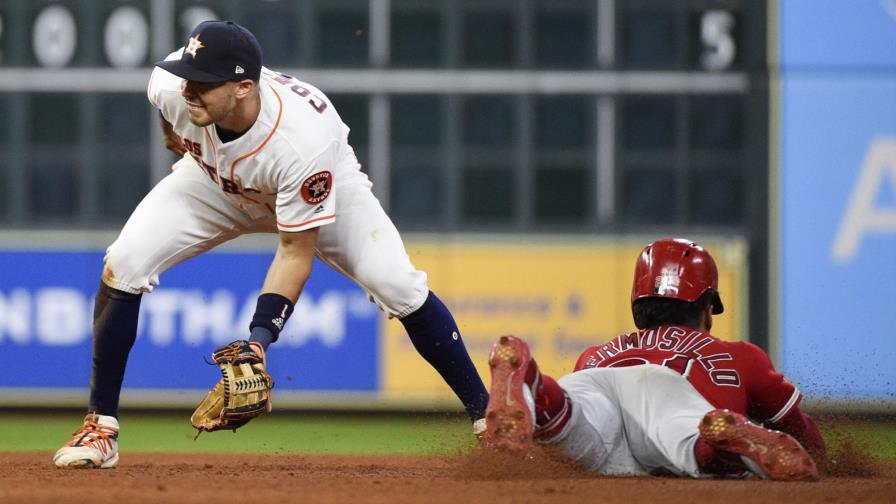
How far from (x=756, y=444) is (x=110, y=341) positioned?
2071mm

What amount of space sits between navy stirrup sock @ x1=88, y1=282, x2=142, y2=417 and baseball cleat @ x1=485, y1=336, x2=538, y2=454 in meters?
1.41

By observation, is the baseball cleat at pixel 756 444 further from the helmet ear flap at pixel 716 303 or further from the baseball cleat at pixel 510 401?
the helmet ear flap at pixel 716 303

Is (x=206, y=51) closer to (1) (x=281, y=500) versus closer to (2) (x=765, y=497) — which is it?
(1) (x=281, y=500)

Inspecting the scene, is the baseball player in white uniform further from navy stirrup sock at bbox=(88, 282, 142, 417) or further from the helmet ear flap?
the helmet ear flap

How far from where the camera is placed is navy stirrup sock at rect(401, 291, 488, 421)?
4797 mm

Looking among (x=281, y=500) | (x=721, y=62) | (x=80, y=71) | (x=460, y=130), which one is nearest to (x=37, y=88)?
(x=80, y=71)

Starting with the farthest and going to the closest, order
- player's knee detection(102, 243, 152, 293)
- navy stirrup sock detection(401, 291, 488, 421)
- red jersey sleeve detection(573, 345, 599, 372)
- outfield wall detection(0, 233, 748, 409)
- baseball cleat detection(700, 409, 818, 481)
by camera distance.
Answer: outfield wall detection(0, 233, 748, 409) < navy stirrup sock detection(401, 291, 488, 421) < player's knee detection(102, 243, 152, 293) < red jersey sleeve detection(573, 345, 599, 372) < baseball cleat detection(700, 409, 818, 481)

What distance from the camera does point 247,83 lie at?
14.5 feet

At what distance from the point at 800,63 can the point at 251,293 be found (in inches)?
154

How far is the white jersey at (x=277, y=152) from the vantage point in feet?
14.5

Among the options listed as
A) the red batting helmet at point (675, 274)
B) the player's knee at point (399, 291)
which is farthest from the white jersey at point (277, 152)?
the red batting helmet at point (675, 274)

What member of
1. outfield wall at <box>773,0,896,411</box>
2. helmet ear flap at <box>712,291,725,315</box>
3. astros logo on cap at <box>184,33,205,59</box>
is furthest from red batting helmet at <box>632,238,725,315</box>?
outfield wall at <box>773,0,896,411</box>

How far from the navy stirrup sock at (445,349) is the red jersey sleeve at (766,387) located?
102cm

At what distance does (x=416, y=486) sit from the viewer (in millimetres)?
3990
